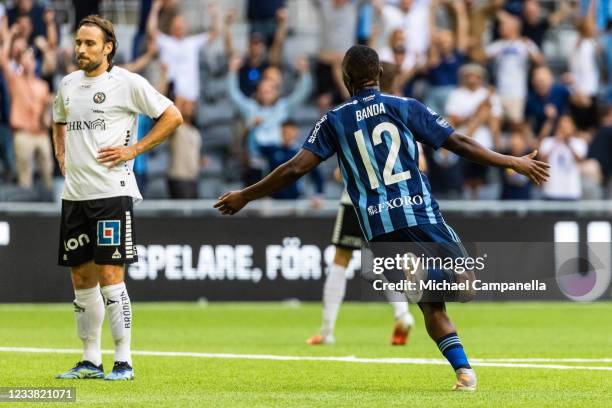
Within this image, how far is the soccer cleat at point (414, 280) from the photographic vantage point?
8500 millimetres

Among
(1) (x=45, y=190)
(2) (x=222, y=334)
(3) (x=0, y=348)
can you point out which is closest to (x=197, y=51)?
(1) (x=45, y=190)

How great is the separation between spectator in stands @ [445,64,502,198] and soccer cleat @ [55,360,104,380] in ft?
39.3

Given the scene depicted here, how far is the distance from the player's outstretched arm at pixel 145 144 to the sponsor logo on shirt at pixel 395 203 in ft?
5.69

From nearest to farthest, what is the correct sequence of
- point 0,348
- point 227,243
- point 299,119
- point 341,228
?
point 0,348 → point 341,228 → point 227,243 → point 299,119

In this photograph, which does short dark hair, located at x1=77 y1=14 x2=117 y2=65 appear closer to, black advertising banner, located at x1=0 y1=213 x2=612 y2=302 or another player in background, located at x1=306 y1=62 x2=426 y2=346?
another player in background, located at x1=306 y1=62 x2=426 y2=346

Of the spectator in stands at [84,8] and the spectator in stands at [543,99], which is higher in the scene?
the spectator in stands at [84,8]

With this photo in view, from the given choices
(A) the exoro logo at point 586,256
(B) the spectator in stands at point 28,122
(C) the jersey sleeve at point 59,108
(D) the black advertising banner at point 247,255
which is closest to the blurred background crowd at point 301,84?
(B) the spectator in stands at point 28,122

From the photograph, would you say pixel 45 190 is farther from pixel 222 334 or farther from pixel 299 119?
pixel 222 334

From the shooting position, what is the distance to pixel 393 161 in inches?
336

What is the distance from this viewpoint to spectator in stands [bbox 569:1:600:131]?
73.6ft

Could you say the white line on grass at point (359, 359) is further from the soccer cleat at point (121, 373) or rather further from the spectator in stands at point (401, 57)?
the spectator in stands at point (401, 57)

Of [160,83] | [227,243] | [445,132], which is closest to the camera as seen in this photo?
[445,132]

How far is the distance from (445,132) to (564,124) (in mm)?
12812

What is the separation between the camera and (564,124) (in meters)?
21.0
